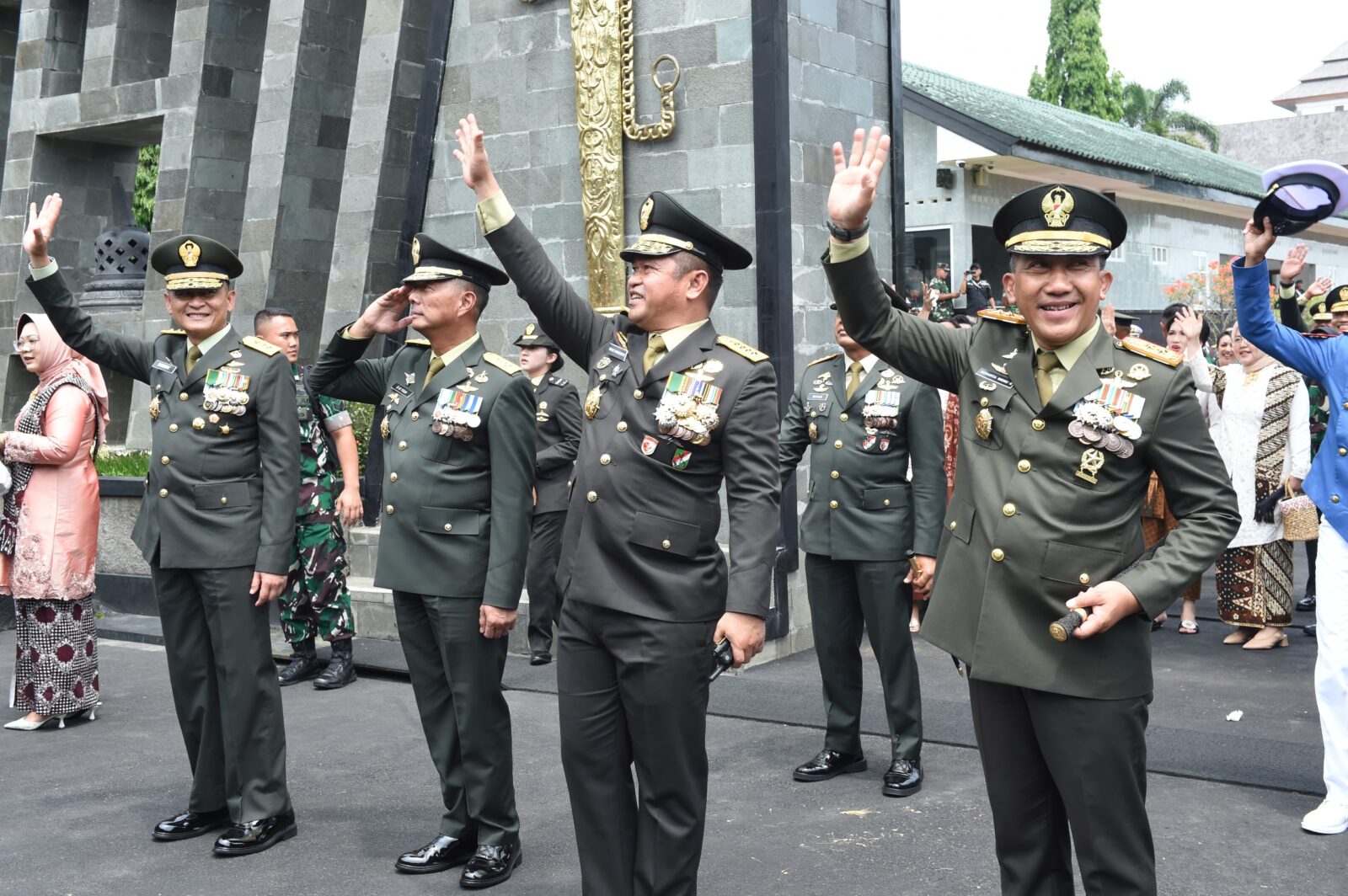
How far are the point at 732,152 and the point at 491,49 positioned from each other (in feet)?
7.15

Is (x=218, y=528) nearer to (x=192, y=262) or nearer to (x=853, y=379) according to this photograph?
(x=192, y=262)

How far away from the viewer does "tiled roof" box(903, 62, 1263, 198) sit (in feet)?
61.5

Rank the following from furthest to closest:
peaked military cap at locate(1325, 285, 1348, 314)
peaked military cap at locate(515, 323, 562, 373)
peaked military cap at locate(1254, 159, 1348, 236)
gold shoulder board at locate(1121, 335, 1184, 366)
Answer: peaked military cap at locate(515, 323, 562, 373)
peaked military cap at locate(1325, 285, 1348, 314)
peaked military cap at locate(1254, 159, 1348, 236)
gold shoulder board at locate(1121, 335, 1184, 366)

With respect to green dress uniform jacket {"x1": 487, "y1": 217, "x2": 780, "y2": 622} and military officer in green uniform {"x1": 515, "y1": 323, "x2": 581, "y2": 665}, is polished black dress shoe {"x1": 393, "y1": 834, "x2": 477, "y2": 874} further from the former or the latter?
military officer in green uniform {"x1": 515, "y1": 323, "x2": 581, "y2": 665}

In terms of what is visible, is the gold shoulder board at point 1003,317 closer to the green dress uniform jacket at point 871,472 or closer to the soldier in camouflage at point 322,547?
the green dress uniform jacket at point 871,472

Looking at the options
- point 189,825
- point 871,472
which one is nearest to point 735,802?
point 871,472

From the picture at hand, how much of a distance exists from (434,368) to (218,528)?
3.48 ft

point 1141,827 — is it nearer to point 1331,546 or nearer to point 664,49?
point 1331,546

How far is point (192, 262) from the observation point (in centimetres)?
512

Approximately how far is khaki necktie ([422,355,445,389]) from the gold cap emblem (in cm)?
243

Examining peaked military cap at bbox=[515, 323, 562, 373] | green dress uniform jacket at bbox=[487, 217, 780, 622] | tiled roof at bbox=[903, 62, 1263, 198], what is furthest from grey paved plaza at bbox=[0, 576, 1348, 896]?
tiled roof at bbox=[903, 62, 1263, 198]

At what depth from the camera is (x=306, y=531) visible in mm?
7832

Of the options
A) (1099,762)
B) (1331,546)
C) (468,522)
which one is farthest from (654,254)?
(1331,546)

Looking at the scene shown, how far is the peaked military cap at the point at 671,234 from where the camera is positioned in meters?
3.87
